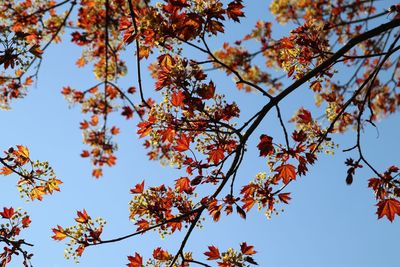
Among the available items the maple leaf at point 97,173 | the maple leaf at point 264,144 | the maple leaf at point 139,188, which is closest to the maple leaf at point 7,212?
the maple leaf at point 139,188

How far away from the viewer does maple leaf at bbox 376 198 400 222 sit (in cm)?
365

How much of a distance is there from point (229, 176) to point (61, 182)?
74.9 inches

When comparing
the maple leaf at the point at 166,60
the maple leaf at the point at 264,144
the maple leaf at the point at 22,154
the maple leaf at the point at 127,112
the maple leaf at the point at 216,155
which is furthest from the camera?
the maple leaf at the point at 127,112

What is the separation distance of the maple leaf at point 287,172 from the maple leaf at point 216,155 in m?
0.54

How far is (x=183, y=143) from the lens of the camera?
367 cm

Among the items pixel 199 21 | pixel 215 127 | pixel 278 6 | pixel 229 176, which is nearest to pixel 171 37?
pixel 199 21

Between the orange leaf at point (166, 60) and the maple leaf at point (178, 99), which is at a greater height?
the orange leaf at point (166, 60)

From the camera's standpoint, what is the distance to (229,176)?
346 centimetres

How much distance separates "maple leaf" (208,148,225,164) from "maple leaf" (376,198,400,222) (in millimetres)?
1621

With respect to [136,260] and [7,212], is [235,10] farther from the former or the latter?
[7,212]

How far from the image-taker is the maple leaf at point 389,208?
3.65m

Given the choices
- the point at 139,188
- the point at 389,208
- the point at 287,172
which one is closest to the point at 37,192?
the point at 139,188

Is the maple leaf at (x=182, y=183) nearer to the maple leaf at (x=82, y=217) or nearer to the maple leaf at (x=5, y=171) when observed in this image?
the maple leaf at (x=82, y=217)

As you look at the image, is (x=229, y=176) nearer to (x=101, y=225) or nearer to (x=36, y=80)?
(x=101, y=225)
